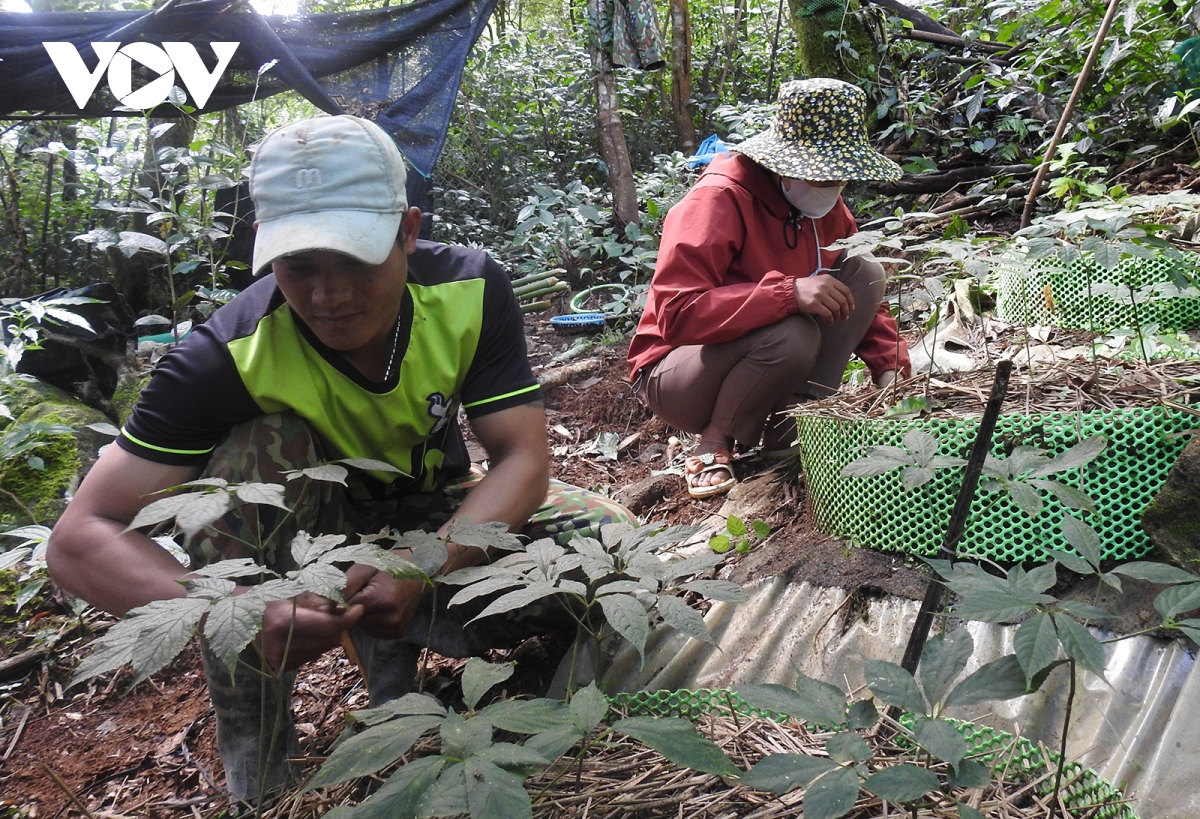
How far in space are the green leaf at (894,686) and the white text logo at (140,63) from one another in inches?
184

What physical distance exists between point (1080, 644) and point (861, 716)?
0.87ft

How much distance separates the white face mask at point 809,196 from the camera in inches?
108

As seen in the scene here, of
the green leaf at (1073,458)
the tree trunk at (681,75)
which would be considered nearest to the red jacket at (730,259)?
the green leaf at (1073,458)

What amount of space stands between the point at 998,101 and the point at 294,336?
213 inches

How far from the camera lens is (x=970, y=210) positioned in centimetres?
513

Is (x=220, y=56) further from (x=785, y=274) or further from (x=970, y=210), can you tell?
(x=970, y=210)

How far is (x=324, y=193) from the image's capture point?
163cm

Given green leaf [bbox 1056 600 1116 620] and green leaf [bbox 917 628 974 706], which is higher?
green leaf [bbox 1056 600 1116 620]

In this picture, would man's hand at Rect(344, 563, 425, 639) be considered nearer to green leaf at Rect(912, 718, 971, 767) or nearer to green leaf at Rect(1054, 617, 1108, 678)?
green leaf at Rect(912, 718, 971, 767)

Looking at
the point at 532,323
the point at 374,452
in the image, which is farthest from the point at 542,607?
the point at 532,323

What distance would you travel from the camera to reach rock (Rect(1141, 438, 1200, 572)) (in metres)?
1.67

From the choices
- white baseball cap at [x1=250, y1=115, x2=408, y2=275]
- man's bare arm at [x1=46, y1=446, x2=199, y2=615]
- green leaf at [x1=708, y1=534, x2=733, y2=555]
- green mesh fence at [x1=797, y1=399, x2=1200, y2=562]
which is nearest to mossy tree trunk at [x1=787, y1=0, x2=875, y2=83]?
green leaf at [x1=708, y1=534, x2=733, y2=555]

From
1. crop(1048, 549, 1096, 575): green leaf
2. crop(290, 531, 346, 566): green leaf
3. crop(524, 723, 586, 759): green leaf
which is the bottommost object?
crop(524, 723, 586, 759): green leaf

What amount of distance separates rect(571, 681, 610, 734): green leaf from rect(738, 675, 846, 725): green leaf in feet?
0.60
